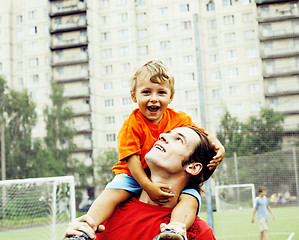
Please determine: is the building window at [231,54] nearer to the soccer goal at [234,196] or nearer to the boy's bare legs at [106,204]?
the soccer goal at [234,196]

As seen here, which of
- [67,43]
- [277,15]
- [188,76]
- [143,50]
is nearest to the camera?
[188,76]

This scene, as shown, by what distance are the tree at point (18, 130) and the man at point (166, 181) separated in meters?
9.60

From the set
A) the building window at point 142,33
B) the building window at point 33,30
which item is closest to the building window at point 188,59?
the building window at point 142,33

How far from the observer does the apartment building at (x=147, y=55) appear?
9953mm

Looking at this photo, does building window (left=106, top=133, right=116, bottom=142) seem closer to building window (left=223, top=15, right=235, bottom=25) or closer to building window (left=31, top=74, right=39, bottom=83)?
building window (left=223, top=15, right=235, bottom=25)

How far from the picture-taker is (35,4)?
17.6 metres

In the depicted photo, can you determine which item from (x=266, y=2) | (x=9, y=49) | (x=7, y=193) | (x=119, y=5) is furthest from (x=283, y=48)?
(x=9, y=49)

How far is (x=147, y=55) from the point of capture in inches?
499

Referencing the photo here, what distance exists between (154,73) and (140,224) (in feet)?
1.46

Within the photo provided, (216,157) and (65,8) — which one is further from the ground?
(65,8)

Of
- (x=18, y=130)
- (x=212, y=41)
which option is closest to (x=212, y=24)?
(x=212, y=41)

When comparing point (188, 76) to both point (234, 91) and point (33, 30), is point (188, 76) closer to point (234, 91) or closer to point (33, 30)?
point (234, 91)

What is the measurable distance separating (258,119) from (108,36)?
24.6ft

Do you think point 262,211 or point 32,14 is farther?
point 32,14
